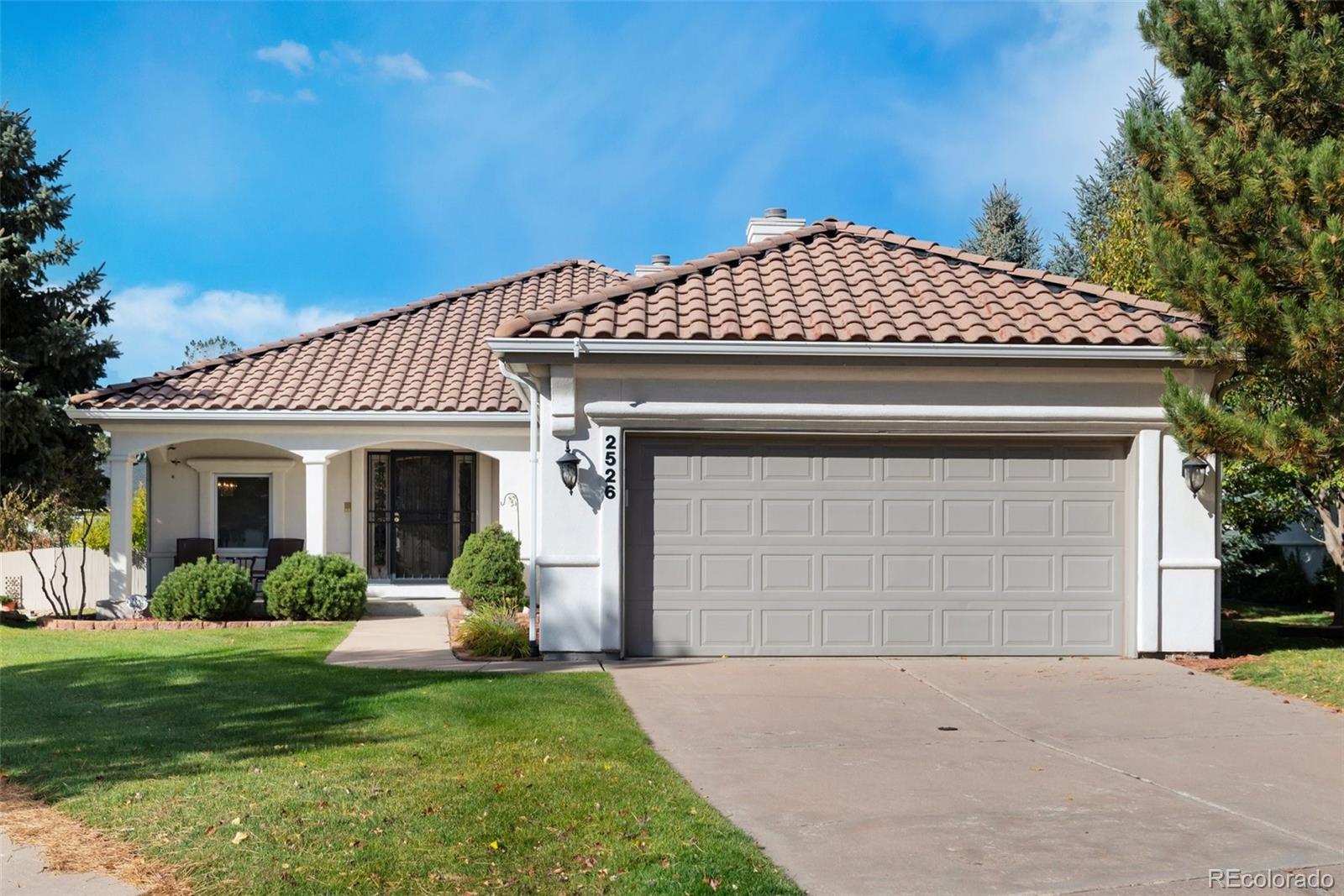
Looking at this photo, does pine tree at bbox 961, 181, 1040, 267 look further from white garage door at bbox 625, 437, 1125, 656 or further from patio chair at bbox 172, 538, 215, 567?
patio chair at bbox 172, 538, 215, 567

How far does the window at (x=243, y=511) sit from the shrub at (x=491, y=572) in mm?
4006

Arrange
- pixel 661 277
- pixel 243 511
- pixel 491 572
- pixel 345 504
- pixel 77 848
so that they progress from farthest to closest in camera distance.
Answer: pixel 243 511 → pixel 345 504 → pixel 491 572 → pixel 661 277 → pixel 77 848

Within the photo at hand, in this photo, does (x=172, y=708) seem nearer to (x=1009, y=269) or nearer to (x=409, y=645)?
(x=409, y=645)

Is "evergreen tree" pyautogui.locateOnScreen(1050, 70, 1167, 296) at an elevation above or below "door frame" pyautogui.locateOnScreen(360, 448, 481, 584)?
above

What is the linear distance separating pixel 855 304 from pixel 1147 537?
3.78 meters

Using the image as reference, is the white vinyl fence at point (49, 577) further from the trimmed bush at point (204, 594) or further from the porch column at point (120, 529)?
the trimmed bush at point (204, 594)

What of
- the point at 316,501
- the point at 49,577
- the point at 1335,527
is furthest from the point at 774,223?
the point at 49,577

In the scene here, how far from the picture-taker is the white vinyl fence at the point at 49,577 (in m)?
17.1

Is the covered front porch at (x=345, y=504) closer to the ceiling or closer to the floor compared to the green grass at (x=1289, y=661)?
closer to the ceiling

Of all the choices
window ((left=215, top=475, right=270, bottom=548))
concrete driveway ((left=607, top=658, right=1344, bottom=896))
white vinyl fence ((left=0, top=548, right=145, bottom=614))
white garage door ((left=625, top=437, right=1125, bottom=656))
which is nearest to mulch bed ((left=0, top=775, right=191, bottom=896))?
concrete driveway ((left=607, top=658, right=1344, bottom=896))

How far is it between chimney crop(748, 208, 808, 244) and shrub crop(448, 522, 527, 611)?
5.47 meters

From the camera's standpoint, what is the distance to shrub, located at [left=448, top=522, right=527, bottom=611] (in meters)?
14.8

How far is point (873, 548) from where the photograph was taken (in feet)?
38.7

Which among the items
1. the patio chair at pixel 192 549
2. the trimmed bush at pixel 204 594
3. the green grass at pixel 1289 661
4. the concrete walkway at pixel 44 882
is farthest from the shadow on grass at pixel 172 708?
the green grass at pixel 1289 661
